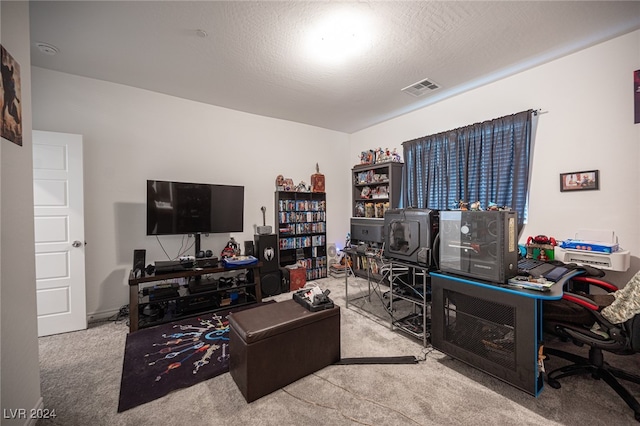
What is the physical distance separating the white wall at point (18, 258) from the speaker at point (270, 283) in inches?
90.5

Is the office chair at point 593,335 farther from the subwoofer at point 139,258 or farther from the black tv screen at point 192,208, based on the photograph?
the subwoofer at point 139,258

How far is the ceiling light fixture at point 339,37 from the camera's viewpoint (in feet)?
6.72

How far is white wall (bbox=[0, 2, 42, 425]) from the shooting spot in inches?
50.8

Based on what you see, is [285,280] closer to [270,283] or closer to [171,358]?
[270,283]

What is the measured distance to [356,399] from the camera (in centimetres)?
170

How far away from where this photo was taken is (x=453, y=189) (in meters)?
3.51

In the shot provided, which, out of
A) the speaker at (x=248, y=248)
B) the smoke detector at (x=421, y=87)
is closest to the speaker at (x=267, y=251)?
the speaker at (x=248, y=248)

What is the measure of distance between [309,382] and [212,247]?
2.46 m

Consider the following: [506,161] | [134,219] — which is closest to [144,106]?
[134,219]

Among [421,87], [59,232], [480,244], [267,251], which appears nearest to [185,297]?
[267,251]

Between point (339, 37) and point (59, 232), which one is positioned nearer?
point (339, 37)

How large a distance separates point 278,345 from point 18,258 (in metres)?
1.59

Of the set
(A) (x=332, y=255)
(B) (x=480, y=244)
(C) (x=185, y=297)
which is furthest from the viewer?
(A) (x=332, y=255)

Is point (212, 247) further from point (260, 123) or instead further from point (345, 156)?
point (345, 156)
